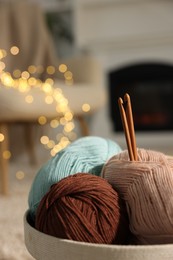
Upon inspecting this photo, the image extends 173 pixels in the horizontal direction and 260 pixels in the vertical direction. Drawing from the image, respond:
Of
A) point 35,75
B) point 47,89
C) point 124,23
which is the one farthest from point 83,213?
point 124,23

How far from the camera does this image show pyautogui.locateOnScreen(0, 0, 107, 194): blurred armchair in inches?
62.6

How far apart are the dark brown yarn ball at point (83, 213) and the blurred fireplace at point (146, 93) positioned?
87.3 inches

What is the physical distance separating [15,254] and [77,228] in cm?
34

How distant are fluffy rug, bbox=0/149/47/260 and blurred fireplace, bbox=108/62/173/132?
939mm

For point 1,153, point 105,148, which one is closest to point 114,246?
point 105,148

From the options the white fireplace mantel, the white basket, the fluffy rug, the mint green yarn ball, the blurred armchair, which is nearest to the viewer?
the white basket

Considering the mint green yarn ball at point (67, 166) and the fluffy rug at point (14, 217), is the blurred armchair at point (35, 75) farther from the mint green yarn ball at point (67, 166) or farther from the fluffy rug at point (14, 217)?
the mint green yarn ball at point (67, 166)

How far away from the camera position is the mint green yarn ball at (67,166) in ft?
2.45

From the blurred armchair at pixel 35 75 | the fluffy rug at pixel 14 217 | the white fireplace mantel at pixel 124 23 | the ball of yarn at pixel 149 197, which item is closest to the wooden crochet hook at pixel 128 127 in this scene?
the ball of yarn at pixel 149 197

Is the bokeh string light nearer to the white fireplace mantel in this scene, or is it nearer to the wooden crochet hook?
the white fireplace mantel

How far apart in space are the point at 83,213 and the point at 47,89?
3.42 ft

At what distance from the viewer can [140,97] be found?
292cm

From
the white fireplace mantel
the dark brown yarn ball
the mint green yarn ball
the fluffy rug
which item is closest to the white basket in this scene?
the dark brown yarn ball

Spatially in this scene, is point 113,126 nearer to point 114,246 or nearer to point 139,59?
point 139,59
